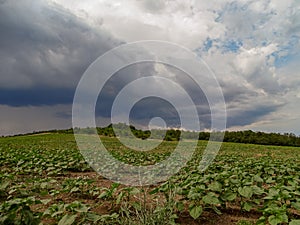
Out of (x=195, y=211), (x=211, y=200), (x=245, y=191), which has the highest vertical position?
(x=245, y=191)

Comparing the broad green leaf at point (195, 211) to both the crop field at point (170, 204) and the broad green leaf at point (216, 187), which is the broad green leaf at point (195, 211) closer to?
the crop field at point (170, 204)

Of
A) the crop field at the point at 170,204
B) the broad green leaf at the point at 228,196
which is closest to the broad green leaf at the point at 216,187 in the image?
the crop field at the point at 170,204

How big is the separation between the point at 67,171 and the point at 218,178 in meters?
6.79

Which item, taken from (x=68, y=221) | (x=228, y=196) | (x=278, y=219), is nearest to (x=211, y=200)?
(x=228, y=196)

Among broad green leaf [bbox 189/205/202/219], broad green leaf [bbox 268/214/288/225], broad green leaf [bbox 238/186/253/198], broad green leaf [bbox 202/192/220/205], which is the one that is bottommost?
broad green leaf [bbox 189/205/202/219]

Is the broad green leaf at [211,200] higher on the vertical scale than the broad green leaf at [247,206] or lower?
higher

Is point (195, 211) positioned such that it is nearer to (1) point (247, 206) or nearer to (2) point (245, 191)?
(2) point (245, 191)

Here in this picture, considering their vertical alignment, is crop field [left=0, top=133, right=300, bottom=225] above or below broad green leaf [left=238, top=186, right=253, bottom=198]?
below

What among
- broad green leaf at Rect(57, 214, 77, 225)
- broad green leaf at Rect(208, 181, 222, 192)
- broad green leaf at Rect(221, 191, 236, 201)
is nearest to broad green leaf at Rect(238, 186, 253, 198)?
broad green leaf at Rect(221, 191, 236, 201)

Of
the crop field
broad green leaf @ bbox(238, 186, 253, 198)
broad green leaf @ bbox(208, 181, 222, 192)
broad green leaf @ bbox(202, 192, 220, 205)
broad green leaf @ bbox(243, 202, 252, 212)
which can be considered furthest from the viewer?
broad green leaf @ bbox(243, 202, 252, 212)

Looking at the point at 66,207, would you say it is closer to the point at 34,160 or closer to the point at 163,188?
the point at 163,188

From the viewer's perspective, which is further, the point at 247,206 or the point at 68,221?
the point at 247,206

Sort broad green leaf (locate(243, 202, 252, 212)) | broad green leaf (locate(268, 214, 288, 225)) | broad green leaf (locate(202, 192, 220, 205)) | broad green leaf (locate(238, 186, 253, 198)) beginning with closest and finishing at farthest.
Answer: broad green leaf (locate(268, 214, 288, 225)) < broad green leaf (locate(202, 192, 220, 205)) < broad green leaf (locate(238, 186, 253, 198)) < broad green leaf (locate(243, 202, 252, 212))

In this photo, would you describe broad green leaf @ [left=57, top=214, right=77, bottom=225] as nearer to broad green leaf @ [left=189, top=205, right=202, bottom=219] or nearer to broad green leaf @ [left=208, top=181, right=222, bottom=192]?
broad green leaf @ [left=189, top=205, right=202, bottom=219]
